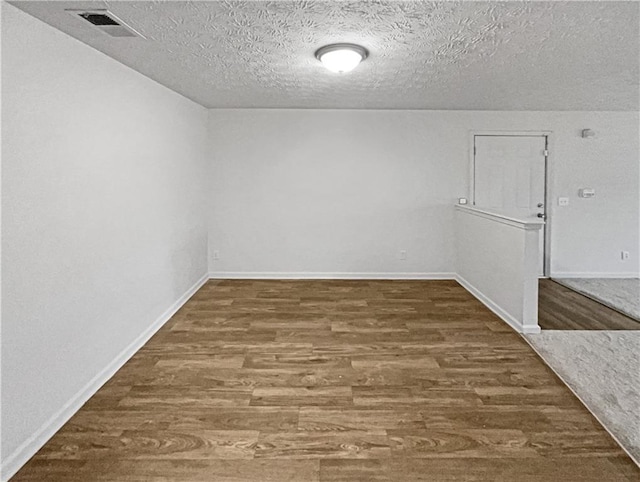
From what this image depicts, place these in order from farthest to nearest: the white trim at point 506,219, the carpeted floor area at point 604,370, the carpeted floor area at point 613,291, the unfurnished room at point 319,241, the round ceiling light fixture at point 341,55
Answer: the carpeted floor area at point 613,291 → the white trim at point 506,219 → the round ceiling light fixture at point 341,55 → the carpeted floor area at point 604,370 → the unfurnished room at point 319,241

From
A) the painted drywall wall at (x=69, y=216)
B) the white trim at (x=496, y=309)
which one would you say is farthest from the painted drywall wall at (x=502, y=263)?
the painted drywall wall at (x=69, y=216)

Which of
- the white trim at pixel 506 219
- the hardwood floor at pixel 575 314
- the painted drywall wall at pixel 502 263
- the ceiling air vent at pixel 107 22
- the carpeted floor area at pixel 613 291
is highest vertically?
the ceiling air vent at pixel 107 22

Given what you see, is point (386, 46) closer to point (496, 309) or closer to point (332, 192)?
point (496, 309)

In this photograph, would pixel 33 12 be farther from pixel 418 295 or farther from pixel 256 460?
pixel 418 295

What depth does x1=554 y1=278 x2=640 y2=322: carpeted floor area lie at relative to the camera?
5.02 meters

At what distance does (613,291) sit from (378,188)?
3.17m

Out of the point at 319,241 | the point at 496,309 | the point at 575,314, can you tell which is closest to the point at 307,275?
the point at 319,241

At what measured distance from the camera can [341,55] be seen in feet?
10.6

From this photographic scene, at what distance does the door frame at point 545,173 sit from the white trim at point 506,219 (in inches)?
24.8

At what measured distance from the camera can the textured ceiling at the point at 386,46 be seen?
99.0 inches

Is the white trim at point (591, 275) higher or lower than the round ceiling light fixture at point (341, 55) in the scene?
lower

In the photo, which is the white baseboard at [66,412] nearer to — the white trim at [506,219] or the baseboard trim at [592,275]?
the white trim at [506,219]

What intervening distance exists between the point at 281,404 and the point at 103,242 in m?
1.62

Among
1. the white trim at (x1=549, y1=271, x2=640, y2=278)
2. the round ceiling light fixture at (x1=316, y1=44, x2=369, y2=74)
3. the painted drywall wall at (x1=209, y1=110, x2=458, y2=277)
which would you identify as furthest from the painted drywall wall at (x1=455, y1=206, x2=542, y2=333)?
the round ceiling light fixture at (x1=316, y1=44, x2=369, y2=74)
